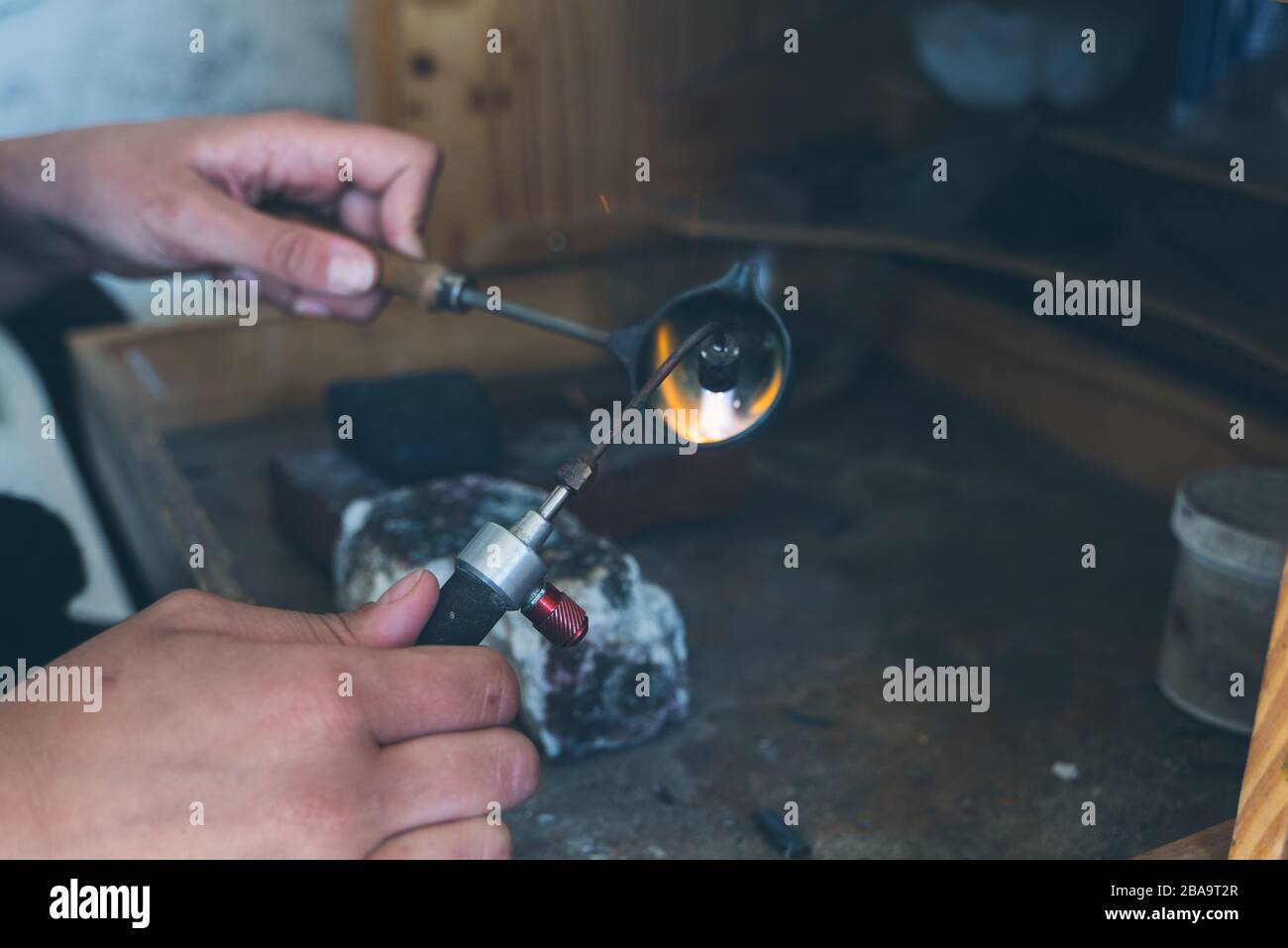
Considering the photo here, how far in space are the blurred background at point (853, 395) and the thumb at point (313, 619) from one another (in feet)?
0.87

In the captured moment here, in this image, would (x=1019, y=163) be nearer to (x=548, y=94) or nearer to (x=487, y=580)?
(x=548, y=94)

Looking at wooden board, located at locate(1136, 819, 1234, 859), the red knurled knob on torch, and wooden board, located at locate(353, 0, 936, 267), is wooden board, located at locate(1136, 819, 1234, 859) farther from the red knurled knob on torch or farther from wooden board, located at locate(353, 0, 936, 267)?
wooden board, located at locate(353, 0, 936, 267)

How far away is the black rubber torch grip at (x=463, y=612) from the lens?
704mm

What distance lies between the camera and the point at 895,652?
3.73 feet

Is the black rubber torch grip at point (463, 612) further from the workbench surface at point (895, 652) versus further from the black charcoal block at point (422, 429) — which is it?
the black charcoal block at point (422, 429)

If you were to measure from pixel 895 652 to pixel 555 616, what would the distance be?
1.65 feet

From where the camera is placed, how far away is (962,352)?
1.68 meters

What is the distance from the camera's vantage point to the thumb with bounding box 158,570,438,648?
0.71m

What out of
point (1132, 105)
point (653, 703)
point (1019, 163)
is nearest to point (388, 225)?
point (653, 703)

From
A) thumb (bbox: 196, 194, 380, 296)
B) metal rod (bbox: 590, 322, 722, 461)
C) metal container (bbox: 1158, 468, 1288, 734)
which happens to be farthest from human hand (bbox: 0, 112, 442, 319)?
metal container (bbox: 1158, 468, 1288, 734)

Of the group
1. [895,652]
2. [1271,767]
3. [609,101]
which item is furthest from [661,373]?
[609,101]

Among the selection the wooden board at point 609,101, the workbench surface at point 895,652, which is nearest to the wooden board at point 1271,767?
the workbench surface at point 895,652

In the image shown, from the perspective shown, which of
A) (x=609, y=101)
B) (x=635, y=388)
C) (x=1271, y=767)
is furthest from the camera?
(x=609, y=101)

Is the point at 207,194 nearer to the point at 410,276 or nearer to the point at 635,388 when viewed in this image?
the point at 410,276
